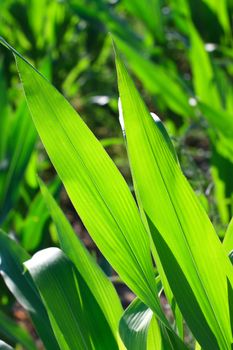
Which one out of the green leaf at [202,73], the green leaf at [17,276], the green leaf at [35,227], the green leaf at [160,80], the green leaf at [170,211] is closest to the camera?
the green leaf at [170,211]

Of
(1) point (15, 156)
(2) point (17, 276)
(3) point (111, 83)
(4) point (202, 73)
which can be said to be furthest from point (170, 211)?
(3) point (111, 83)

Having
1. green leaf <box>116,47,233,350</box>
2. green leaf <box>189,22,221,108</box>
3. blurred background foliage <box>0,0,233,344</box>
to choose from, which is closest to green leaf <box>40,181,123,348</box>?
green leaf <box>116,47,233,350</box>

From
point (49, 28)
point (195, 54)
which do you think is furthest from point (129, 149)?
point (49, 28)

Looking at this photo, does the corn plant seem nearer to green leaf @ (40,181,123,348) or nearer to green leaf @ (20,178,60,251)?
green leaf @ (40,181,123,348)

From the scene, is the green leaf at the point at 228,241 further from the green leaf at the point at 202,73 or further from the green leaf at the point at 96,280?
the green leaf at the point at 202,73

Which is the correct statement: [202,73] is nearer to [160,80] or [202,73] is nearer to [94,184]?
[160,80]

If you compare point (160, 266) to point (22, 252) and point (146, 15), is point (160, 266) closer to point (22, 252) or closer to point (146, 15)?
point (22, 252)

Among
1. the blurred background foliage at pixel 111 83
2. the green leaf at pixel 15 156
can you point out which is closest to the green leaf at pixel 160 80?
the blurred background foliage at pixel 111 83
